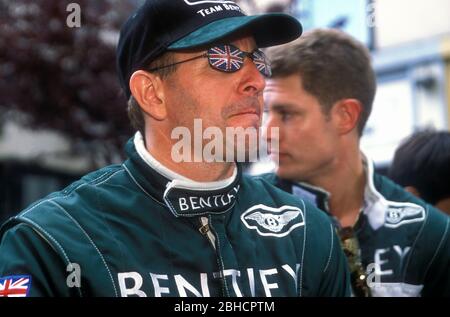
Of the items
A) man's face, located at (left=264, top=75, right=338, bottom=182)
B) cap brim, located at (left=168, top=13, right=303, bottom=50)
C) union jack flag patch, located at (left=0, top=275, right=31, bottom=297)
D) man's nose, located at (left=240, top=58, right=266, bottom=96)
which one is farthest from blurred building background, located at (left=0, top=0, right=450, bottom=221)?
union jack flag patch, located at (left=0, top=275, right=31, bottom=297)

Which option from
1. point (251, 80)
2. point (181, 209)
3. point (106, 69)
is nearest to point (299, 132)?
point (251, 80)

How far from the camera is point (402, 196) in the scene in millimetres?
3088

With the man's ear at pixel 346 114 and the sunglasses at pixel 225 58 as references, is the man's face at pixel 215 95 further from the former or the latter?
the man's ear at pixel 346 114

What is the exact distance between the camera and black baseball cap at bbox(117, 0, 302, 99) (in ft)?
7.41

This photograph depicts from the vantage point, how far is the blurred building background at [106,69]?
8930 millimetres

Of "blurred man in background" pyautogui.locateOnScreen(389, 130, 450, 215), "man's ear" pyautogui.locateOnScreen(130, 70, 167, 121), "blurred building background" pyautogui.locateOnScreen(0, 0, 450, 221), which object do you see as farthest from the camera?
"blurred building background" pyautogui.locateOnScreen(0, 0, 450, 221)

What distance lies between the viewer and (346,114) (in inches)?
126

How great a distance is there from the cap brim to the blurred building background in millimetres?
5942

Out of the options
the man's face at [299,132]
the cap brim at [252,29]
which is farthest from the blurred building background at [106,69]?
the cap brim at [252,29]

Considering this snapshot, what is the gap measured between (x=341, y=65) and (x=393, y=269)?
0.91 meters

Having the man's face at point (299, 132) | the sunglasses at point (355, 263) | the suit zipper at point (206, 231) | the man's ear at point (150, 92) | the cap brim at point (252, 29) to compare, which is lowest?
the sunglasses at point (355, 263)

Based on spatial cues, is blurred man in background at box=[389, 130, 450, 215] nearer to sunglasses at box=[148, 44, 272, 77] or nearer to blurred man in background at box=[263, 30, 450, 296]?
blurred man in background at box=[263, 30, 450, 296]

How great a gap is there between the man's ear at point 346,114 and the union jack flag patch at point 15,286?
168 cm

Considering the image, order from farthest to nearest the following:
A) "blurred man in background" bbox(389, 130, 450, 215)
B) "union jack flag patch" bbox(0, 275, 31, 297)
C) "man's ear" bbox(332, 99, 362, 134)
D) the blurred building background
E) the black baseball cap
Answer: the blurred building background, "blurred man in background" bbox(389, 130, 450, 215), "man's ear" bbox(332, 99, 362, 134), the black baseball cap, "union jack flag patch" bbox(0, 275, 31, 297)
